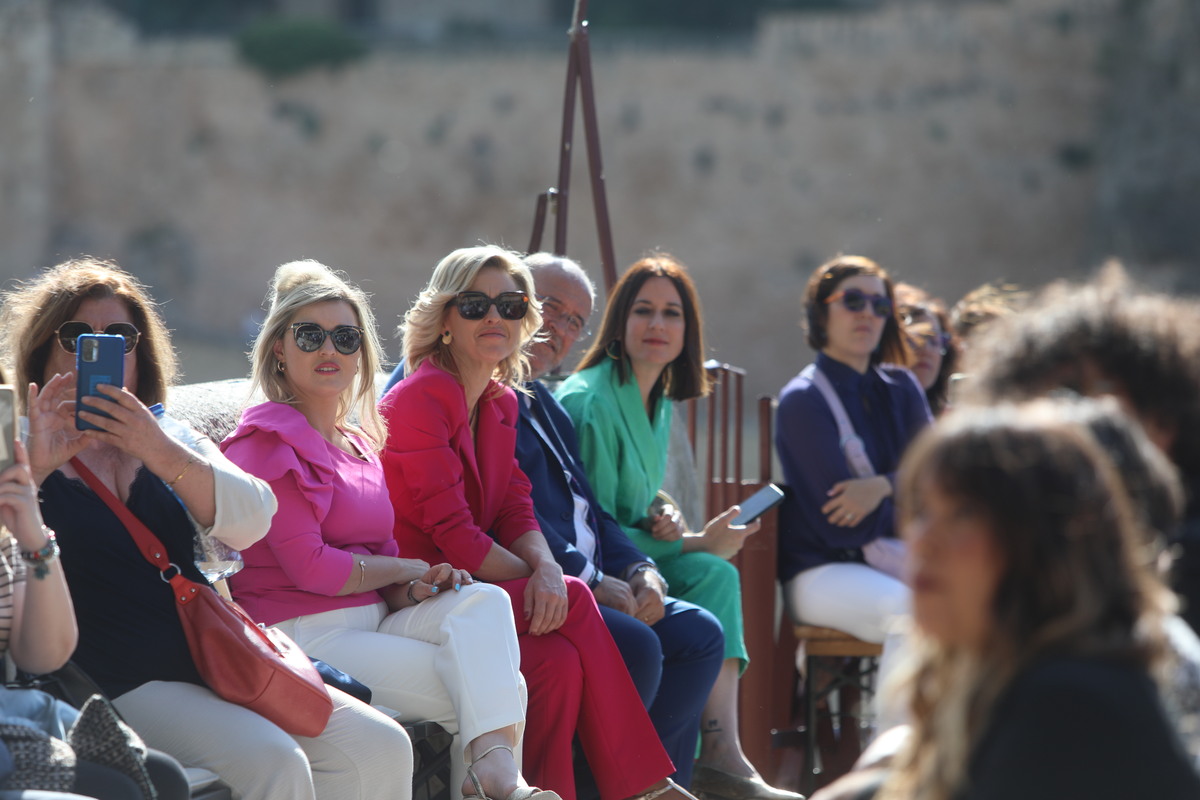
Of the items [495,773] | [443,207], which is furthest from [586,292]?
[443,207]

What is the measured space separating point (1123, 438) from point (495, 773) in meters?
1.79

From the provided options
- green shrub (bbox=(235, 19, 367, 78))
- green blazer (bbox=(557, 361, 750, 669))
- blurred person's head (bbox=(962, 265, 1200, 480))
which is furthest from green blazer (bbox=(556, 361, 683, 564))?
green shrub (bbox=(235, 19, 367, 78))

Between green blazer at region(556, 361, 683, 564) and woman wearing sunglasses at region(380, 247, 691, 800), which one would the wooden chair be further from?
woman wearing sunglasses at region(380, 247, 691, 800)

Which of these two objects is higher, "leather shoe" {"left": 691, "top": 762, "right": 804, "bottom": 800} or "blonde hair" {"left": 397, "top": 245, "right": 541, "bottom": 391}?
"blonde hair" {"left": 397, "top": 245, "right": 541, "bottom": 391}

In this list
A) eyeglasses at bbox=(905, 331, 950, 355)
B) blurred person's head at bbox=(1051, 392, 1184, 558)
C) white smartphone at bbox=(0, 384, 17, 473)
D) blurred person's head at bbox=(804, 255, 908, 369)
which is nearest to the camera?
blurred person's head at bbox=(1051, 392, 1184, 558)

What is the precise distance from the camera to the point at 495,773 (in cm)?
296

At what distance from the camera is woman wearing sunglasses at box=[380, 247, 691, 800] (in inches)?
131

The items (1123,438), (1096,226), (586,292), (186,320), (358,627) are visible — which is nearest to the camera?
(1123,438)

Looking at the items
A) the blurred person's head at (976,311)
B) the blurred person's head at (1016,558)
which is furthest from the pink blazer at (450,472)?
the blurred person's head at (976,311)

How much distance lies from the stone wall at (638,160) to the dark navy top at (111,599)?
20705 millimetres

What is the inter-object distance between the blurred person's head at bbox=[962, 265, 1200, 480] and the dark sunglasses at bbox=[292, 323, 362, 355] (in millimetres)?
1747

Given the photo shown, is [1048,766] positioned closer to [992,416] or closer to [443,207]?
[992,416]

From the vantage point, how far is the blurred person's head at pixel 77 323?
2.86 metres

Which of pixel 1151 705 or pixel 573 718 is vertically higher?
pixel 1151 705
